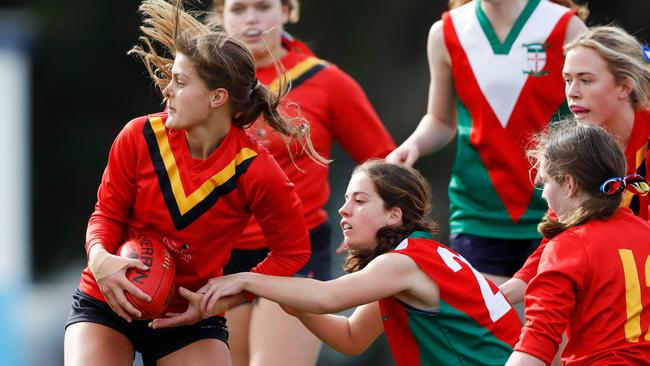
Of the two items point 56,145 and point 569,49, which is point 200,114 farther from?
point 56,145

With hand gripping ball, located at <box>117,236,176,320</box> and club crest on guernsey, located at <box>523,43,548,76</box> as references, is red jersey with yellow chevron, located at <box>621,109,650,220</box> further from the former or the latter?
hand gripping ball, located at <box>117,236,176,320</box>

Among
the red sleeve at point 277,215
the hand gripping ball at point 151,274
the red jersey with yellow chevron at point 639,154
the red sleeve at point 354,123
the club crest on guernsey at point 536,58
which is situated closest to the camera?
the hand gripping ball at point 151,274

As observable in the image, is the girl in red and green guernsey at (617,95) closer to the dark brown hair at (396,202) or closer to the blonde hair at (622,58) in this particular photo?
the blonde hair at (622,58)

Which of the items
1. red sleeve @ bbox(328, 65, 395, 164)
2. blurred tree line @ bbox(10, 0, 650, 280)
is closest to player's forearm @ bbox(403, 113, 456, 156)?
red sleeve @ bbox(328, 65, 395, 164)

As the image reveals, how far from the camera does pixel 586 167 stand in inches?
154

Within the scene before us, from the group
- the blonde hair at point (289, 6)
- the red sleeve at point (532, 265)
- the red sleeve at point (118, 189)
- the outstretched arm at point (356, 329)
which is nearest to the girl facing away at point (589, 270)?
the red sleeve at point (532, 265)

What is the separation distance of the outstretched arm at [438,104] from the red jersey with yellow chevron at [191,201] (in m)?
1.08

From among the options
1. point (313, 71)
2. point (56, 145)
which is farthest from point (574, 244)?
point (56, 145)

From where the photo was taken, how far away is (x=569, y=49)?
473 centimetres

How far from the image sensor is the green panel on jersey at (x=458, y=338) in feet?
13.7

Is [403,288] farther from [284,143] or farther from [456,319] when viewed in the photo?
[284,143]

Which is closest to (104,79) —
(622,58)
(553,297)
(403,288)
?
(622,58)

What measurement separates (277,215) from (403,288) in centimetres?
51

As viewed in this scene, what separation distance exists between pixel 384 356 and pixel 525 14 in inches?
139
